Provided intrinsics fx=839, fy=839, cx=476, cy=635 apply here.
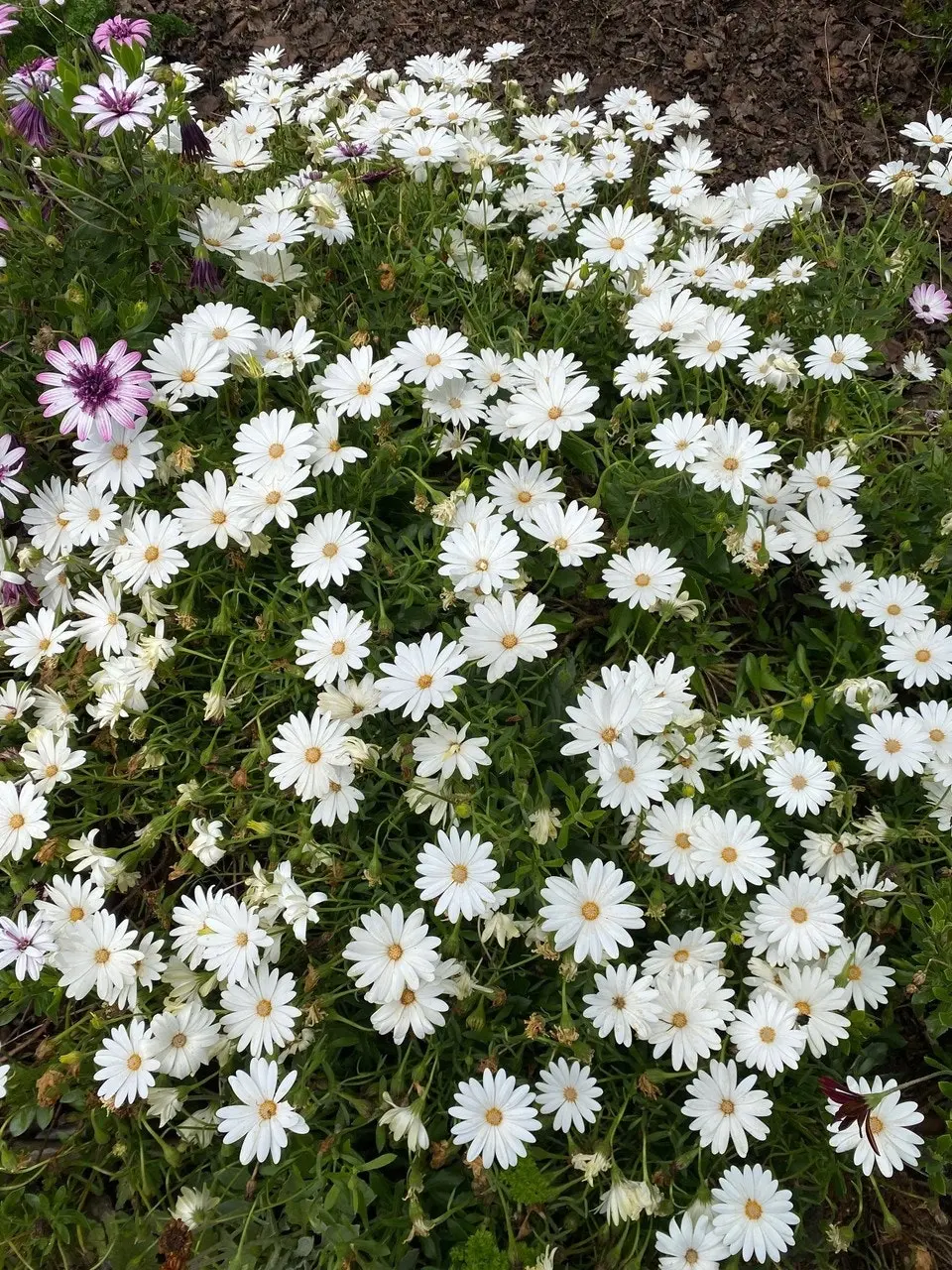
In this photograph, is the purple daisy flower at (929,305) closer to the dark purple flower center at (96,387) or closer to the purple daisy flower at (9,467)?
the dark purple flower center at (96,387)

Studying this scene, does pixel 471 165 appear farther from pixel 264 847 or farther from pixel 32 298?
pixel 264 847

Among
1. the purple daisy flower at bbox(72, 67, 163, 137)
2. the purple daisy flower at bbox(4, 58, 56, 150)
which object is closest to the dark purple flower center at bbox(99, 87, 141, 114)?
the purple daisy flower at bbox(72, 67, 163, 137)

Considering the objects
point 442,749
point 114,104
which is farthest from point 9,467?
point 442,749

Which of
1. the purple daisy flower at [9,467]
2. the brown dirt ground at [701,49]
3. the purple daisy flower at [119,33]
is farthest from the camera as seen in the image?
the brown dirt ground at [701,49]

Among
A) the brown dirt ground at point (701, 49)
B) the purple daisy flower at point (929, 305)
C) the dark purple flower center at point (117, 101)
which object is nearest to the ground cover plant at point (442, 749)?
the dark purple flower center at point (117, 101)

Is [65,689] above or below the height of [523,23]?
below

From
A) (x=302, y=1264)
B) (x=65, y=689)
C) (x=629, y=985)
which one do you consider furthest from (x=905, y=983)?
(x=65, y=689)
